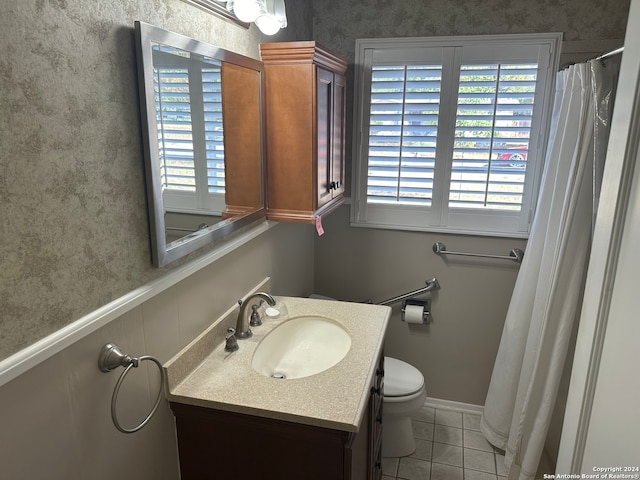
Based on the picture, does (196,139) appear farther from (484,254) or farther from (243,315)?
(484,254)

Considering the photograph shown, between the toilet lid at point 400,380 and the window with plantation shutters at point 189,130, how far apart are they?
1.28 m

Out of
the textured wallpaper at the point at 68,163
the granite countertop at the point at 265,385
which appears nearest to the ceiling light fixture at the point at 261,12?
the textured wallpaper at the point at 68,163

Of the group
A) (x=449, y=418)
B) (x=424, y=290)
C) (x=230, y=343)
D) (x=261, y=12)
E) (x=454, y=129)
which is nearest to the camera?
(x=261, y=12)

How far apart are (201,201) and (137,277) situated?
0.34m

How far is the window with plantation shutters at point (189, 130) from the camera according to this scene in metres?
1.22

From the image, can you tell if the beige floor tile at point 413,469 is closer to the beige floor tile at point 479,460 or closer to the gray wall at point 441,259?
the beige floor tile at point 479,460

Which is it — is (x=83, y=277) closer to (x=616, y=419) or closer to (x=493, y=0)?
(x=616, y=419)

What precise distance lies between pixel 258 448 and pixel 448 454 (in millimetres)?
1414

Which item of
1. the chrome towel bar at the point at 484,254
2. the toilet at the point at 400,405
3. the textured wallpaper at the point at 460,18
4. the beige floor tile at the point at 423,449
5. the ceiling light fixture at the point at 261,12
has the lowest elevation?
the beige floor tile at the point at 423,449

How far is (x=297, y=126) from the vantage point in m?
1.77

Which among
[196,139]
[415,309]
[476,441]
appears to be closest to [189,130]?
[196,139]

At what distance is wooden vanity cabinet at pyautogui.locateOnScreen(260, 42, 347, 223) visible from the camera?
1.72m

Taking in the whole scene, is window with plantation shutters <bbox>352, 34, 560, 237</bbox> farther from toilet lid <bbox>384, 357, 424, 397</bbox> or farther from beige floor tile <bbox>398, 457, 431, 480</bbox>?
beige floor tile <bbox>398, 457, 431, 480</bbox>

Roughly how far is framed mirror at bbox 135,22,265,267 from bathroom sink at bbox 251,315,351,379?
467 mm
